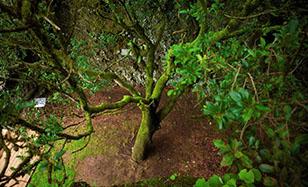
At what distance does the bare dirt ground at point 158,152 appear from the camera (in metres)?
6.54

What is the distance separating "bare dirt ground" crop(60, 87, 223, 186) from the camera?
654cm

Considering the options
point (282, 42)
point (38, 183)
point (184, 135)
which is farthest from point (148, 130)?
point (282, 42)

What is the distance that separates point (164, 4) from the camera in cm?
784

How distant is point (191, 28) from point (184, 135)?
9.37 ft

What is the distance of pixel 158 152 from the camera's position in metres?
6.95

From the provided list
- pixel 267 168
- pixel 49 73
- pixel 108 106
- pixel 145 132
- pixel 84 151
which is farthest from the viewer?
pixel 84 151

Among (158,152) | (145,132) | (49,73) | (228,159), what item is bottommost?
(158,152)

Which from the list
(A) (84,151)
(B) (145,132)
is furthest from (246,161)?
(A) (84,151)

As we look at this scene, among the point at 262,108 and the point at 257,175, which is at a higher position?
the point at 262,108

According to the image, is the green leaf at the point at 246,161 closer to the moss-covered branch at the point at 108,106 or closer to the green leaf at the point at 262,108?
the green leaf at the point at 262,108

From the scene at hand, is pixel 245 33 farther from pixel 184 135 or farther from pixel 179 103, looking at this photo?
pixel 179 103

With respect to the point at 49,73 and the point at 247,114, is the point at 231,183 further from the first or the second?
the point at 49,73

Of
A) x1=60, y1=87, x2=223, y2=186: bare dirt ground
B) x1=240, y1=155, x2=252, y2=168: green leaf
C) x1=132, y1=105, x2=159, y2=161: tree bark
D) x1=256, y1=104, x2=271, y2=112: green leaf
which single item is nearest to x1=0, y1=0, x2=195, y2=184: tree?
x1=132, y1=105, x2=159, y2=161: tree bark

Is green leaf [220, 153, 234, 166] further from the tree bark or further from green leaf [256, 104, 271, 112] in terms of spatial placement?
→ the tree bark
